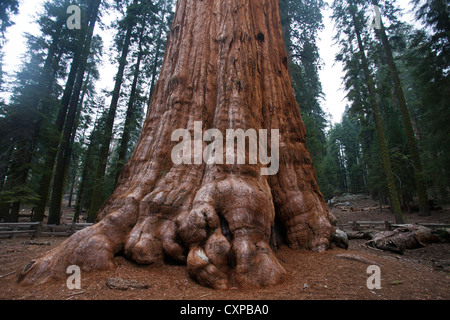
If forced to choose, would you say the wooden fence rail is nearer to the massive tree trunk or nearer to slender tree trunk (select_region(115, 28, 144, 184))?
slender tree trunk (select_region(115, 28, 144, 184))

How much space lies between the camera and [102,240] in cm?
418

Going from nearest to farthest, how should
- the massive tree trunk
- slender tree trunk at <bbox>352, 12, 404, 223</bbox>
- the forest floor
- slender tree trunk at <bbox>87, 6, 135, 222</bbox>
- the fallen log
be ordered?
the forest floor
the massive tree trunk
the fallen log
slender tree trunk at <bbox>352, 12, 404, 223</bbox>
slender tree trunk at <bbox>87, 6, 135, 222</bbox>

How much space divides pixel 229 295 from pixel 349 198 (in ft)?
126

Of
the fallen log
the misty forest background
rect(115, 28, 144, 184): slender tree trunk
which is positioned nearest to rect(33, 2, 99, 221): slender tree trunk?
the misty forest background

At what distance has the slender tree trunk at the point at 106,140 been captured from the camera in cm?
1336

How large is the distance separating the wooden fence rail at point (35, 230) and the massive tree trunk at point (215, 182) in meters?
8.50

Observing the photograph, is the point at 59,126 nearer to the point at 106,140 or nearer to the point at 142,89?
the point at 106,140

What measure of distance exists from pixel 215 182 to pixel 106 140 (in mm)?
12049

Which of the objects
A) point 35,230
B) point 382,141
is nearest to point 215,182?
point 35,230

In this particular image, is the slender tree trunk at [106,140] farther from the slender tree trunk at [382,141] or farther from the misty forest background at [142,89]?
the slender tree trunk at [382,141]

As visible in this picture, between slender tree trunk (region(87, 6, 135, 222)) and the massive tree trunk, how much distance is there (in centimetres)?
881

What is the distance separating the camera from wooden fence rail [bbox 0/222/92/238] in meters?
10.0

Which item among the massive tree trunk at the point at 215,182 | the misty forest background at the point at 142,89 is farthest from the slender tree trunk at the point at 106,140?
the massive tree trunk at the point at 215,182
